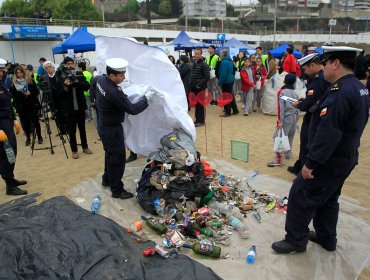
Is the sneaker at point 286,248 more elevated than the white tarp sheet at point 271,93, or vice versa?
the white tarp sheet at point 271,93

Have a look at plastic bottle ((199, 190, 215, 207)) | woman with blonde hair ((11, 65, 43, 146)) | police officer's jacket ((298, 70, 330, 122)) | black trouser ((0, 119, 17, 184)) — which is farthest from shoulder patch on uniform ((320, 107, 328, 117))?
woman with blonde hair ((11, 65, 43, 146))

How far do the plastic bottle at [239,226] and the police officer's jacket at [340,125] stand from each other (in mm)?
1108

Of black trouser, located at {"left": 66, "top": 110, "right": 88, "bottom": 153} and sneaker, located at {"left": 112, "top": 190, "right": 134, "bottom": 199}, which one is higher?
black trouser, located at {"left": 66, "top": 110, "right": 88, "bottom": 153}

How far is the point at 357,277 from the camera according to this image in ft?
9.07

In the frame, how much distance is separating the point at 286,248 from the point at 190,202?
1.21 m

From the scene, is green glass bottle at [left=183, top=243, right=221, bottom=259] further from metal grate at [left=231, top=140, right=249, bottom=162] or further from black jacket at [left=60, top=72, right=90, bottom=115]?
black jacket at [left=60, top=72, right=90, bottom=115]

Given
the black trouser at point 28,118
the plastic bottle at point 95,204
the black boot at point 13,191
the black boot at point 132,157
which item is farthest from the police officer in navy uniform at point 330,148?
the black trouser at point 28,118

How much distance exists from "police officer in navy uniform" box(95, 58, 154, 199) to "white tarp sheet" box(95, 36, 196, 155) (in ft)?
1.63

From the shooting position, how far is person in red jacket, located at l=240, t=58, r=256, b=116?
904 cm

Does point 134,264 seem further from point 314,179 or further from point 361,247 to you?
point 361,247

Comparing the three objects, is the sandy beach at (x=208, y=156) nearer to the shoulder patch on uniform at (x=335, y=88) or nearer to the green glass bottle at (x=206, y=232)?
the green glass bottle at (x=206, y=232)

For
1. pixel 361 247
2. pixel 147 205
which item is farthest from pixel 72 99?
pixel 361 247

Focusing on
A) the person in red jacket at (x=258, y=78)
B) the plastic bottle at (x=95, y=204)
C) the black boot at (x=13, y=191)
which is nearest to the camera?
the plastic bottle at (x=95, y=204)

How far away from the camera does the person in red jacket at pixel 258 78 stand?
9.39 meters
